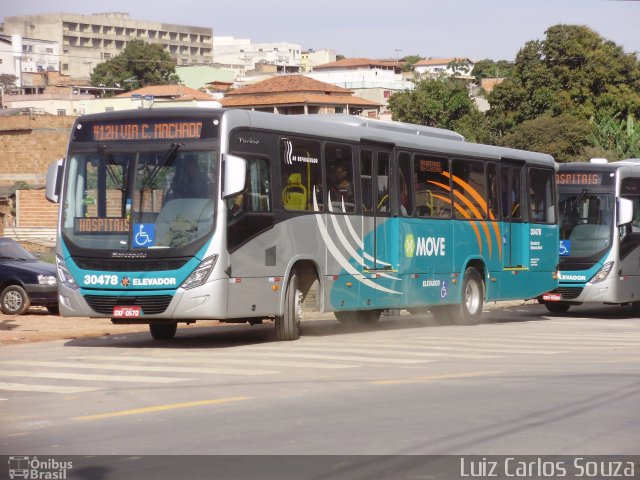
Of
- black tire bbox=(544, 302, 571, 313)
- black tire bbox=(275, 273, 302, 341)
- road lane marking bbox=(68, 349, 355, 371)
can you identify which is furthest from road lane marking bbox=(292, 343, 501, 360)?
black tire bbox=(544, 302, 571, 313)

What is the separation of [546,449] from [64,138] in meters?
79.0

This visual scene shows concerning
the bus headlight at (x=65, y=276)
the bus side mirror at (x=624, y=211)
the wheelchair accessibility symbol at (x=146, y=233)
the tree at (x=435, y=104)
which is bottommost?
the bus headlight at (x=65, y=276)

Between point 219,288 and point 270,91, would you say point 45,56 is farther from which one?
point 219,288

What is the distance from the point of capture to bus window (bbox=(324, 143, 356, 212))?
755 inches

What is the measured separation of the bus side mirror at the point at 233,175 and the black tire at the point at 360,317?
697cm

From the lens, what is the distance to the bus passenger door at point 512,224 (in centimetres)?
2494

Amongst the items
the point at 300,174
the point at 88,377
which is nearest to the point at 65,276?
the point at 300,174

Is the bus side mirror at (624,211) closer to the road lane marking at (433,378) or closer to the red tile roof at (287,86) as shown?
the road lane marking at (433,378)

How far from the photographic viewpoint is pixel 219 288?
16438mm

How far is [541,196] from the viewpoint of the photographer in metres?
26.3

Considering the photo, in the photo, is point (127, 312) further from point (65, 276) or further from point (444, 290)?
point (444, 290)

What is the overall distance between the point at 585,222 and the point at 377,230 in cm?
866

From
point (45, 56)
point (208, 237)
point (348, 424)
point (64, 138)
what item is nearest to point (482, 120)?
point (64, 138)

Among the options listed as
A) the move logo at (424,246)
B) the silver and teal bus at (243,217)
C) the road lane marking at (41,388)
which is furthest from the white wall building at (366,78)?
the road lane marking at (41,388)
